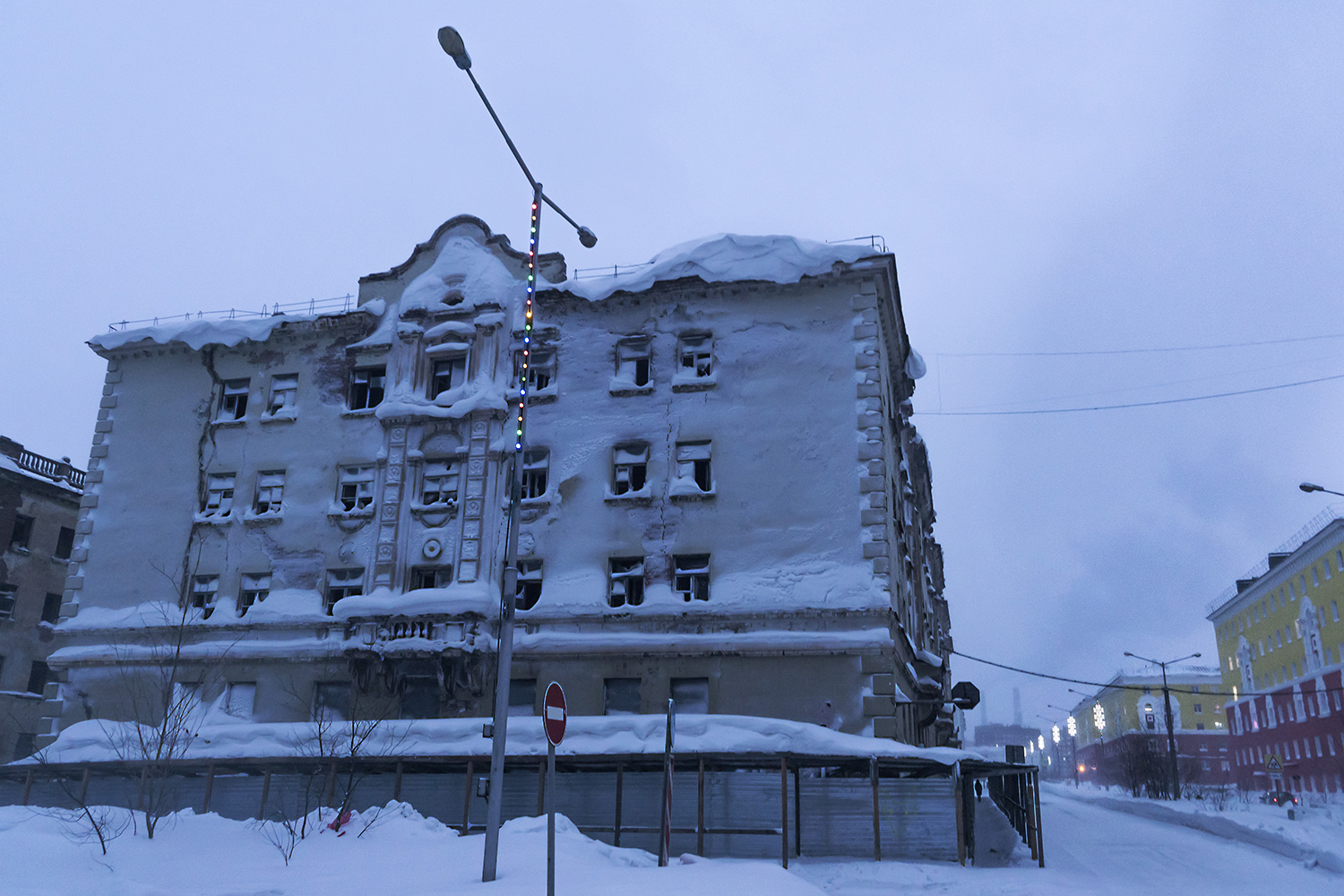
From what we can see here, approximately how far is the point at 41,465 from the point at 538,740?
1382 inches

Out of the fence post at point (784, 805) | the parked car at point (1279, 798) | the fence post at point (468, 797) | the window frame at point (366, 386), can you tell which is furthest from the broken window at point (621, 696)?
the parked car at point (1279, 798)

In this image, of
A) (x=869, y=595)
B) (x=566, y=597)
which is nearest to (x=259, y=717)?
(x=566, y=597)

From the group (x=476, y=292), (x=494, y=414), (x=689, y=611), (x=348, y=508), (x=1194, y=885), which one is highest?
(x=476, y=292)

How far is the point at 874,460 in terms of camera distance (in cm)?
2828

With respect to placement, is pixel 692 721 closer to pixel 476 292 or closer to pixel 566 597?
pixel 566 597

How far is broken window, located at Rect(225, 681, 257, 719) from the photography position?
98.7ft

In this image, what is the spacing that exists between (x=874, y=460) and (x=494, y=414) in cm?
1178

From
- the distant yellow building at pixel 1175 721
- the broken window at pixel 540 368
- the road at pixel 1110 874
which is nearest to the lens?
the road at pixel 1110 874

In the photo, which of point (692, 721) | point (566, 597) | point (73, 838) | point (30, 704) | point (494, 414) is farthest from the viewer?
point (30, 704)

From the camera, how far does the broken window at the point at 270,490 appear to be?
1282 inches

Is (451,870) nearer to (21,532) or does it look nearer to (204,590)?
(204,590)

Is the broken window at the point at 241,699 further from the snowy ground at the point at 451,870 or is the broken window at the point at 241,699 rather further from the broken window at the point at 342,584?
the snowy ground at the point at 451,870

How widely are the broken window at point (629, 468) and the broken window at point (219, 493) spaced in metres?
13.0

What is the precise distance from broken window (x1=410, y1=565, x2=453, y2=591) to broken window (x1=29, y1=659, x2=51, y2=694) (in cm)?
2511
